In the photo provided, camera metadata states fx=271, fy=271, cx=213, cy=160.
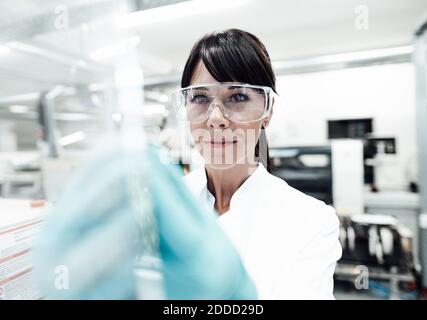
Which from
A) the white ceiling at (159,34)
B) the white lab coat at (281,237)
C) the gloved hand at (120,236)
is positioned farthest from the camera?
the white ceiling at (159,34)

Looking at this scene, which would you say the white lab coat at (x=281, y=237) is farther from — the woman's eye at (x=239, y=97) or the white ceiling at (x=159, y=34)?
the white ceiling at (x=159, y=34)

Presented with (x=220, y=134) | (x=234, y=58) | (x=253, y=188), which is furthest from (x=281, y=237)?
(x=234, y=58)

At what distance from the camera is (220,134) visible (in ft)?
2.06

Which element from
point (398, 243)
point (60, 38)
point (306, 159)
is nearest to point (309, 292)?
point (60, 38)

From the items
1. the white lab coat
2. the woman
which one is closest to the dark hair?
the woman

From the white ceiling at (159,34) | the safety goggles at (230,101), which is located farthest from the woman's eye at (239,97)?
the white ceiling at (159,34)

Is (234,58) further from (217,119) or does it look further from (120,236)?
(120,236)

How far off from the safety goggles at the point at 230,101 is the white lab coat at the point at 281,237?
171mm

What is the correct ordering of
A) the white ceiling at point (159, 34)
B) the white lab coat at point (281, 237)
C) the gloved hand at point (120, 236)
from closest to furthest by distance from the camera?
the gloved hand at point (120, 236) < the white lab coat at point (281, 237) < the white ceiling at point (159, 34)

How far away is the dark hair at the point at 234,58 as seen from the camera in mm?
622

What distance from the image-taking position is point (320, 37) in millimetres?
1790

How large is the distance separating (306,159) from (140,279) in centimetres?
190

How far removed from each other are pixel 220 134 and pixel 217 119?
0.13 ft

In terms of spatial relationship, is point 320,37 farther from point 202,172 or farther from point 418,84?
point 202,172
